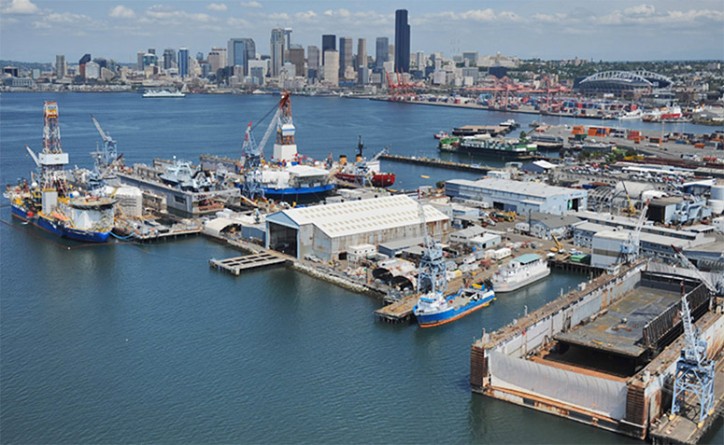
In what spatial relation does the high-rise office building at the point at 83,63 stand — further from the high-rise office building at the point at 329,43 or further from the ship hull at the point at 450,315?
the ship hull at the point at 450,315

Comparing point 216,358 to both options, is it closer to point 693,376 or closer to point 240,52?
point 693,376

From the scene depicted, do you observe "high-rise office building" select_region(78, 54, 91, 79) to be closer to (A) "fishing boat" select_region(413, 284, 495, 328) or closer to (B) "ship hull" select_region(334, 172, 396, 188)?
(B) "ship hull" select_region(334, 172, 396, 188)

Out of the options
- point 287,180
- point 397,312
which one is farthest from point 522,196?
point 397,312

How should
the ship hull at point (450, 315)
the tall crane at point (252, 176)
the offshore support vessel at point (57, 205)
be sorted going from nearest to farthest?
the ship hull at point (450, 315)
the offshore support vessel at point (57, 205)
the tall crane at point (252, 176)

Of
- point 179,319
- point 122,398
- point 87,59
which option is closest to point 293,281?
point 179,319

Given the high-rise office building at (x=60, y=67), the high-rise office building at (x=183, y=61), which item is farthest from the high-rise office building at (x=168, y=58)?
the high-rise office building at (x=60, y=67)

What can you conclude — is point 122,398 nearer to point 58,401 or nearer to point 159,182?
point 58,401
